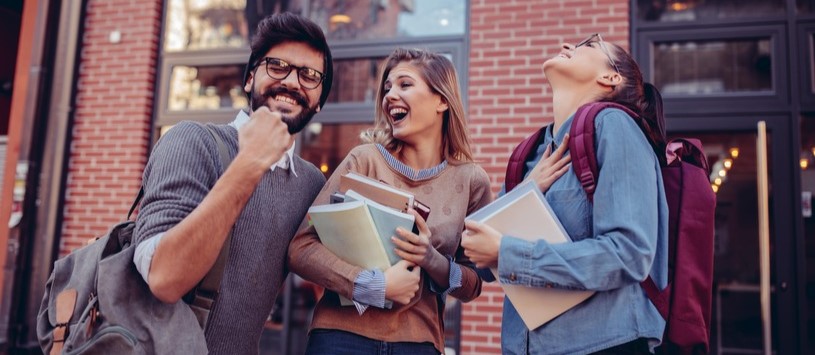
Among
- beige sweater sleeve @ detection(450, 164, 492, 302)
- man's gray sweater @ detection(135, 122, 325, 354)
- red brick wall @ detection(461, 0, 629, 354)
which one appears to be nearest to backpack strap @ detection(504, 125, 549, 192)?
beige sweater sleeve @ detection(450, 164, 492, 302)

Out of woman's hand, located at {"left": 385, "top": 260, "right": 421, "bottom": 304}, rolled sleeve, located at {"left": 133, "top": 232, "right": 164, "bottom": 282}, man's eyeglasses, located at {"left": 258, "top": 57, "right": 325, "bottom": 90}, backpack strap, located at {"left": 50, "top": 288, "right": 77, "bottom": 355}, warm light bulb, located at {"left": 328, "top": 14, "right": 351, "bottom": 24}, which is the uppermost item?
warm light bulb, located at {"left": 328, "top": 14, "right": 351, "bottom": 24}

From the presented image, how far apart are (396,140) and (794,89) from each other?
11.1 feet

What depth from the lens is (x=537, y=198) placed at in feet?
5.58

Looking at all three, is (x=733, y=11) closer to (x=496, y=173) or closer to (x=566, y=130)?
(x=496, y=173)

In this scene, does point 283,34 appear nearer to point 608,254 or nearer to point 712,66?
point 608,254

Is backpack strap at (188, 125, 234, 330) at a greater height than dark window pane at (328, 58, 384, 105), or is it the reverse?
dark window pane at (328, 58, 384, 105)

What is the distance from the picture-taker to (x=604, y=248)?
1.61 m

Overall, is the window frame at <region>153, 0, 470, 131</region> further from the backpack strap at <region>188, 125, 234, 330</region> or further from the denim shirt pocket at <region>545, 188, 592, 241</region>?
the backpack strap at <region>188, 125, 234, 330</region>

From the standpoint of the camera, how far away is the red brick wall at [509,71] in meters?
4.47

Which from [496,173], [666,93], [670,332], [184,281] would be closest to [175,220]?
[184,281]

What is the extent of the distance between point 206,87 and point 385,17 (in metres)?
1.79

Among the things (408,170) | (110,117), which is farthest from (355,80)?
(408,170)

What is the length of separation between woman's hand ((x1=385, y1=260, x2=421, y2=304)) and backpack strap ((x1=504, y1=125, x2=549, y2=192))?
18.3 inches

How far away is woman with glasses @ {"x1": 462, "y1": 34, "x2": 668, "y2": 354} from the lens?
5.33 feet
